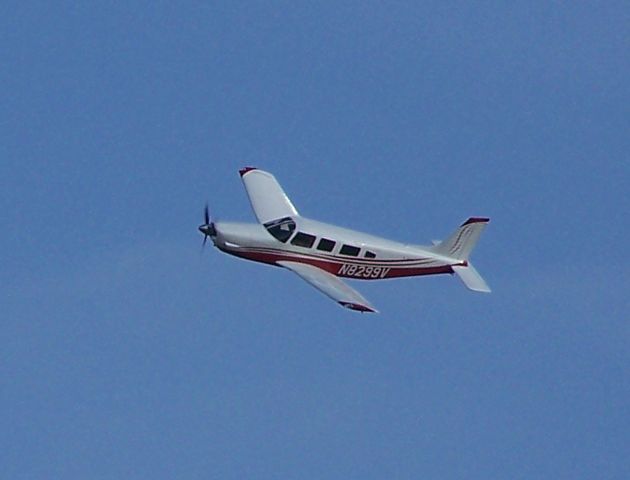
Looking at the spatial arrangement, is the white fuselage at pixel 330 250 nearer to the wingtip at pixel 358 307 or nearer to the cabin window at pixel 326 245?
the cabin window at pixel 326 245

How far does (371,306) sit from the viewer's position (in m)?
107

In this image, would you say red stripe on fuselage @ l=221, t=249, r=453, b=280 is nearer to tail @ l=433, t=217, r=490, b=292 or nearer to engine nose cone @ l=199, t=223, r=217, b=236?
tail @ l=433, t=217, r=490, b=292

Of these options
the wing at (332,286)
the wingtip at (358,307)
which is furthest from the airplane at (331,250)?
the wingtip at (358,307)

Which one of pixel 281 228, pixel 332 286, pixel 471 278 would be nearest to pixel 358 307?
pixel 332 286

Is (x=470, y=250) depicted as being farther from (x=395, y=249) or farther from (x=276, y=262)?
(x=276, y=262)

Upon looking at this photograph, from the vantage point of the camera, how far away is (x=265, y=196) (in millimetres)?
119875

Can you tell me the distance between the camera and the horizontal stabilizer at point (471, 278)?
11331 cm

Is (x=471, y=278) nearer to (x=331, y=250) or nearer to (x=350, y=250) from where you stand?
(x=350, y=250)

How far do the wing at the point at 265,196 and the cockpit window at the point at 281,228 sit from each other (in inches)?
72.3

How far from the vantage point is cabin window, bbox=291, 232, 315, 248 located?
371 ft

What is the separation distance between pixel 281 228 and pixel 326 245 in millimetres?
2900

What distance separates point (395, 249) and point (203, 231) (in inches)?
472

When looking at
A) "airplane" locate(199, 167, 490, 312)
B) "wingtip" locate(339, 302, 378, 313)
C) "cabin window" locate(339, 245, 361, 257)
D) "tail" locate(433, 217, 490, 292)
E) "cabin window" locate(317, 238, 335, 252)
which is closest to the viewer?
"wingtip" locate(339, 302, 378, 313)

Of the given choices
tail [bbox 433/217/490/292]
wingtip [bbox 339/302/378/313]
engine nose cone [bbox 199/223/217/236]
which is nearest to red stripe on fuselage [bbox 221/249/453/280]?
tail [bbox 433/217/490/292]
